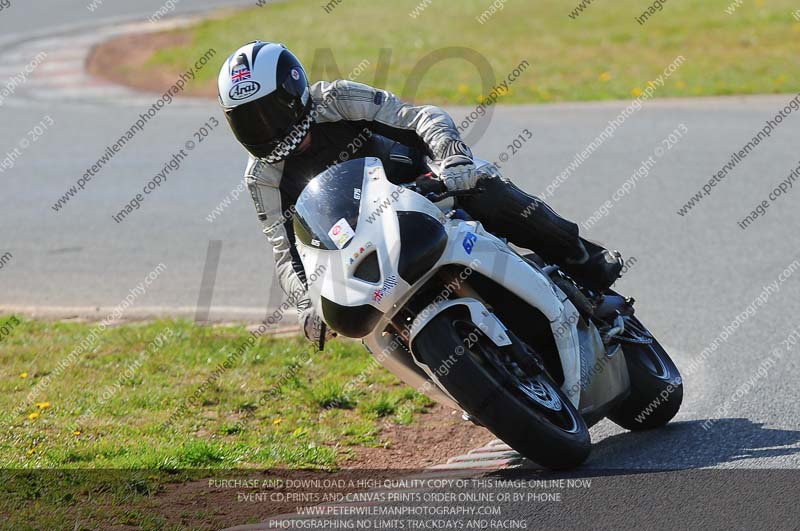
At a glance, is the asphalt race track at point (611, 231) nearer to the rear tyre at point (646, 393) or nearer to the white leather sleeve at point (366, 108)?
the rear tyre at point (646, 393)

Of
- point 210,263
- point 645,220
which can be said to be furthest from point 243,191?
point 645,220

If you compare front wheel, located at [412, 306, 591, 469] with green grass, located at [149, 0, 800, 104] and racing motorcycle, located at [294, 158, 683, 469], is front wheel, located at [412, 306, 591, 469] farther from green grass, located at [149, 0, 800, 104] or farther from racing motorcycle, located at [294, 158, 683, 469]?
green grass, located at [149, 0, 800, 104]

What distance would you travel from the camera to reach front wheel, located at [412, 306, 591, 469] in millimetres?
4559

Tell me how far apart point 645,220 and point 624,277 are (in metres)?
1.58

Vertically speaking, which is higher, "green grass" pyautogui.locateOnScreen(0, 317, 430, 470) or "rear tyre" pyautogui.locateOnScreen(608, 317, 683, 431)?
"rear tyre" pyautogui.locateOnScreen(608, 317, 683, 431)

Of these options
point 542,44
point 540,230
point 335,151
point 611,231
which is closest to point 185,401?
point 335,151

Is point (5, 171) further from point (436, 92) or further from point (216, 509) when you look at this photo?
point (216, 509)

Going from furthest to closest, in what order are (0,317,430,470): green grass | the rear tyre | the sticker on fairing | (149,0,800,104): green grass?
(149,0,800,104): green grass < (0,317,430,470): green grass < the rear tyre < the sticker on fairing

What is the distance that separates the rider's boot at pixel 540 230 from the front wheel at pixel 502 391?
769 millimetres

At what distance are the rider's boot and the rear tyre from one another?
0.36 m

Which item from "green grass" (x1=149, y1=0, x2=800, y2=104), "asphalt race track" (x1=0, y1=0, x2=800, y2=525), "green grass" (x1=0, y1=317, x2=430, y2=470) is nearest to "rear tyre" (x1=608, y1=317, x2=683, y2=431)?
"asphalt race track" (x1=0, y1=0, x2=800, y2=525)

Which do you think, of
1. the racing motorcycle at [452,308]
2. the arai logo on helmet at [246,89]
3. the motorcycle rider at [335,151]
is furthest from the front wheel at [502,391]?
the arai logo on helmet at [246,89]

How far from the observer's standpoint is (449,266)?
4.88m

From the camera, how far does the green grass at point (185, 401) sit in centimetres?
580
